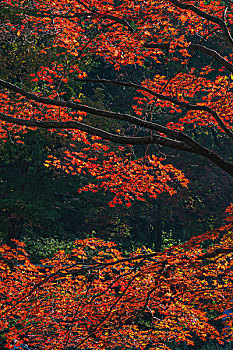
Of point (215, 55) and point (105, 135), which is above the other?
point (215, 55)

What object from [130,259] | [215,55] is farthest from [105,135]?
[215,55]

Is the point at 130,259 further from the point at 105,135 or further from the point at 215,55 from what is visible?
the point at 215,55

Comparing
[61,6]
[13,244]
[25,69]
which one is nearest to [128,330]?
[61,6]

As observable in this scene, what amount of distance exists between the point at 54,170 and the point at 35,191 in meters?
1.19

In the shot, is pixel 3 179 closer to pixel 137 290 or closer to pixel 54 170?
pixel 54 170

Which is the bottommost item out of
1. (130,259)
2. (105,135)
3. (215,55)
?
(130,259)

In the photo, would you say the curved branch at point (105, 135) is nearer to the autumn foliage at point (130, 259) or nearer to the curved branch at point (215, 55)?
the autumn foliage at point (130, 259)

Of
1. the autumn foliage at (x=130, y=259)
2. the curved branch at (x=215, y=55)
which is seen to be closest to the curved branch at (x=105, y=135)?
the autumn foliage at (x=130, y=259)

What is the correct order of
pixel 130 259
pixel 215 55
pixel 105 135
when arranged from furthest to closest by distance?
pixel 215 55 → pixel 130 259 → pixel 105 135

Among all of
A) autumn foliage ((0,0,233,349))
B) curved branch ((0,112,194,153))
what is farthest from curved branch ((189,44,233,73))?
curved branch ((0,112,194,153))

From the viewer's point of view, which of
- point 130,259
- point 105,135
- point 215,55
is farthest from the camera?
point 215,55

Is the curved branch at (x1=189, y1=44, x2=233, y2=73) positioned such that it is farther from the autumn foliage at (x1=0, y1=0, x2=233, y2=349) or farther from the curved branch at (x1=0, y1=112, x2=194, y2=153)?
the curved branch at (x1=0, y1=112, x2=194, y2=153)

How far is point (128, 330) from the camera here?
8.17 meters

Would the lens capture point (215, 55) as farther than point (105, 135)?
Yes
